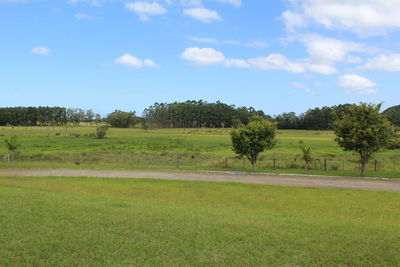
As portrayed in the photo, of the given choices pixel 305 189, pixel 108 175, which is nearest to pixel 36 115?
pixel 108 175

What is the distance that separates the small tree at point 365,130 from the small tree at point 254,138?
19.0 feet

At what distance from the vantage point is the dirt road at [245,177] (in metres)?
22.4

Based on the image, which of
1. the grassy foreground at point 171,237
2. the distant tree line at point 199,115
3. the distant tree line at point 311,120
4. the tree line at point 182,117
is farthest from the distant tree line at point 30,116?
the grassy foreground at point 171,237

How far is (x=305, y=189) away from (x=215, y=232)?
13.2m

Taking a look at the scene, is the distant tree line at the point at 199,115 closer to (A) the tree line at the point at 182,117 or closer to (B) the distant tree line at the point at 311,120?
(A) the tree line at the point at 182,117

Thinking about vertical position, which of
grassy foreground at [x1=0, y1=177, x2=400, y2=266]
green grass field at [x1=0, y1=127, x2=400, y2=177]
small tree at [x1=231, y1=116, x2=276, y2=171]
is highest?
small tree at [x1=231, y1=116, x2=276, y2=171]

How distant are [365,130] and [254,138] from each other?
8.82 metres

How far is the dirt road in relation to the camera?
22438mm

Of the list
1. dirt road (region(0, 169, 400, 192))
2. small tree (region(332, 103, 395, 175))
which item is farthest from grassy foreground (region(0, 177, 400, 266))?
small tree (region(332, 103, 395, 175))

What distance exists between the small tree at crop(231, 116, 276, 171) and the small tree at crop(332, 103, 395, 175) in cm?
579

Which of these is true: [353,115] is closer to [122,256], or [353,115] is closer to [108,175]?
[108,175]

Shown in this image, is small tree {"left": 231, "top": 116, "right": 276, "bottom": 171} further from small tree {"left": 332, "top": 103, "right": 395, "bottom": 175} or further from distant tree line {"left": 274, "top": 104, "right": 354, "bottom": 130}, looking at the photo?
distant tree line {"left": 274, "top": 104, "right": 354, "bottom": 130}

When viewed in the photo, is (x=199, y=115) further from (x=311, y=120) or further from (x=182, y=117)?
(x=311, y=120)

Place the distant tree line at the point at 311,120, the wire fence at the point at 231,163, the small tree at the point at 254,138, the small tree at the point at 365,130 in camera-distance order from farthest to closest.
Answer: the distant tree line at the point at 311,120, the wire fence at the point at 231,163, the small tree at the point at 254,138, the small tree at the point at 365,130
